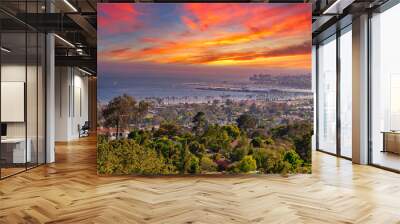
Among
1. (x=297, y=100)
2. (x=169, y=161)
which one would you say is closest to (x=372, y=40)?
(x=297, y=100)

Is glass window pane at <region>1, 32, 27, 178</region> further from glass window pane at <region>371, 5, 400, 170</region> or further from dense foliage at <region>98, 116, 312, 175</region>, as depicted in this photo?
glass window pane at <region>371, 5, 400, 170</region>

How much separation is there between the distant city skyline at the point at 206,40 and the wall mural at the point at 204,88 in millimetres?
18

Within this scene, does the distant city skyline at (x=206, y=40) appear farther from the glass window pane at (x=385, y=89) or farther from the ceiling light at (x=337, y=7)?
the glass window pane at (x=385, y=89)

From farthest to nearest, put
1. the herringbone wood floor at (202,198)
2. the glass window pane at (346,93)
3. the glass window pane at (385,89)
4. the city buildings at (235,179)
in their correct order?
1. the glass window pane at (346,93)
2. the glass window pane at (385,89)
3. the city buildings at (235,179)
4. the herringbone wood floor at (202,198)

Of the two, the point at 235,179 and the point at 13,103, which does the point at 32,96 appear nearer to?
the point at 13,103

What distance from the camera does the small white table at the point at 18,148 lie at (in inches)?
261

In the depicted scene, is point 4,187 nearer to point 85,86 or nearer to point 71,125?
point 71,125

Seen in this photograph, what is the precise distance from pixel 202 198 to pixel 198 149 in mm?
1822

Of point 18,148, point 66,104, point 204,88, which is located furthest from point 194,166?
point 66,104

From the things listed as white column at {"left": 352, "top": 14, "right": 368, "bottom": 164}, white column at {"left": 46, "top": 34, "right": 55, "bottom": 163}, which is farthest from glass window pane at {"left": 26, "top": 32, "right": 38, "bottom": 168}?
white column at {"left": 352, "top": 14, "right": 368, "bottom": 164}

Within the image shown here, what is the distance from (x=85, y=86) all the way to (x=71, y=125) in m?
3.56

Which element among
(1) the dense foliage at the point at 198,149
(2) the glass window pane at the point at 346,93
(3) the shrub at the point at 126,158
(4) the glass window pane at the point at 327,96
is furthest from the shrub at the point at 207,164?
(4) the glass window pane at the point at 327,96

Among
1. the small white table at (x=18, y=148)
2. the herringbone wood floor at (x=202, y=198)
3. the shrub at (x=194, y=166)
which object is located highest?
the small white table at (x=18, y=148)

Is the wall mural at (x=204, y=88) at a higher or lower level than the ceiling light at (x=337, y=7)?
lower
